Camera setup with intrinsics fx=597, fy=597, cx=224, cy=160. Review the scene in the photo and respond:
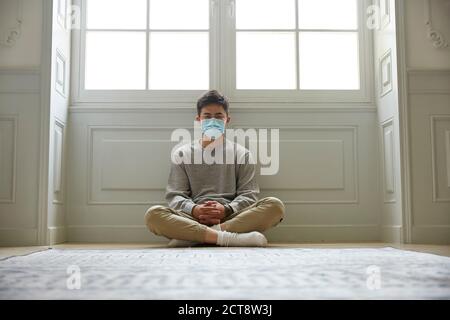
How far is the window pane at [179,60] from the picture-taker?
3.47m

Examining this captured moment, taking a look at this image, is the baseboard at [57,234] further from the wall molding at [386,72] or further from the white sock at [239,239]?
the wall molding at [386,72]

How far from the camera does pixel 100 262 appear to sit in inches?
73.3

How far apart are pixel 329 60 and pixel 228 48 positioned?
1.96 feet

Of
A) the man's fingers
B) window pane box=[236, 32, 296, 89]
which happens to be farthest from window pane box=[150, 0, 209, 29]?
the man's fingers

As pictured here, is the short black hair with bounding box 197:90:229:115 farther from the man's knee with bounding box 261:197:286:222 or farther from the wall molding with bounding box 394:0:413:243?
the wall molding with bounding box 394:0:413:243

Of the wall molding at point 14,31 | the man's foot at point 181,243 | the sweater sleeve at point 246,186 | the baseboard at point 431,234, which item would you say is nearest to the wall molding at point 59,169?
the wall molding at point 14,31

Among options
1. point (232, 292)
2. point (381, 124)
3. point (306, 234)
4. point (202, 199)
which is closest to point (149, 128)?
point (202, 199)

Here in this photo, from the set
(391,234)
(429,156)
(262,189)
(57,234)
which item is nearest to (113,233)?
(57,234)

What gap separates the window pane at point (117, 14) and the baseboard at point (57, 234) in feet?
3.88

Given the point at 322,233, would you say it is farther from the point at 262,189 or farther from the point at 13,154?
the point at 13,154

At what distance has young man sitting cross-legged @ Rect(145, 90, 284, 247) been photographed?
2.71 m

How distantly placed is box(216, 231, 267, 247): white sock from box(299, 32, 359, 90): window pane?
3.71 ft

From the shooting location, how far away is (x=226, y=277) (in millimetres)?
1406

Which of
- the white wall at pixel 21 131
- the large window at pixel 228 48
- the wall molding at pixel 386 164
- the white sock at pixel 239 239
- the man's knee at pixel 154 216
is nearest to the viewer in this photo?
the white sock at pixel 239 239
